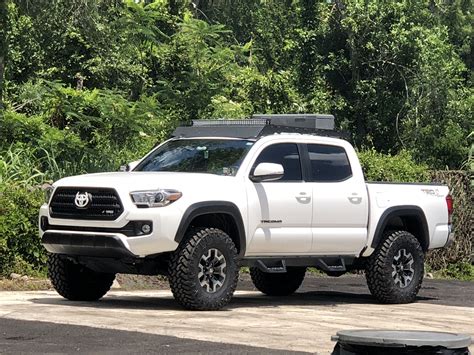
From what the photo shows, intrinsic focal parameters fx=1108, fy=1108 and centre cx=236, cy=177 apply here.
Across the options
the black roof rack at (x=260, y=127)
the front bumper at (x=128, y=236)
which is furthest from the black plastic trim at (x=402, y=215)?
the front bumper at (x=128, y=236)

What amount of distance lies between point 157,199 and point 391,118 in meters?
21.9

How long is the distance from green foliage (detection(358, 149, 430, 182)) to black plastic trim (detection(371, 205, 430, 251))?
4568 mm

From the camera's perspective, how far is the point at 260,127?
1236cm

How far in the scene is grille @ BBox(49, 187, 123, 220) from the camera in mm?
11062

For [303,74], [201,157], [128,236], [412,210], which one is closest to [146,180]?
[128,236]

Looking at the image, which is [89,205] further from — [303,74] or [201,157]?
[303,74]

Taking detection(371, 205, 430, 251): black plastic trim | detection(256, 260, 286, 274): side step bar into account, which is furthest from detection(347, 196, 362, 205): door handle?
detection(256, 260, 286, 274): side step bar

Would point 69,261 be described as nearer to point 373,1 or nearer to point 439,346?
point 439,346

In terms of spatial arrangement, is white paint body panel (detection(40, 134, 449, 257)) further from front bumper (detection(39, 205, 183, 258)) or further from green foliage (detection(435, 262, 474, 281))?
green foliage (detection(435, 262, 474, 281))

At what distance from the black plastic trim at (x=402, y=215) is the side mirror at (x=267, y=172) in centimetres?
188

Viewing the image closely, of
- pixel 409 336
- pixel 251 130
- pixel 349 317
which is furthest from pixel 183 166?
pixel 409 336

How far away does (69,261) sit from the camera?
12.1 m

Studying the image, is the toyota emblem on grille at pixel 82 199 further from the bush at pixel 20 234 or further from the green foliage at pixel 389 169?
the green foliage at pixel 389 169

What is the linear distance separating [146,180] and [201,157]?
3.99 ft
